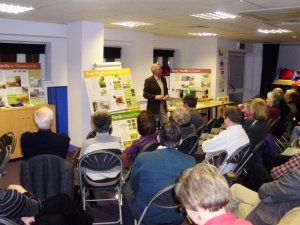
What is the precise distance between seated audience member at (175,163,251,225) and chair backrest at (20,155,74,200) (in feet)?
4.81

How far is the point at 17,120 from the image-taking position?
17.8 ft

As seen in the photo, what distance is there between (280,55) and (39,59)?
8.11 metres

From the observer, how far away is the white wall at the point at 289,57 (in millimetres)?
10820

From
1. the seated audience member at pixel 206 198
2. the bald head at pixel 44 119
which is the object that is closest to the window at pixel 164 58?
the bald head at pixel 44 119

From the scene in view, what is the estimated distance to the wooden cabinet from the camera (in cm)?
526

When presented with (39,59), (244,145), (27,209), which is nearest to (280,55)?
(39,59)

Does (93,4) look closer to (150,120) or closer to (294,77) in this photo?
(150,120)

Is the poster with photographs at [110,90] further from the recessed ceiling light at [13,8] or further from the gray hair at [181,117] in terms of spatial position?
the gray hair at [181,117]

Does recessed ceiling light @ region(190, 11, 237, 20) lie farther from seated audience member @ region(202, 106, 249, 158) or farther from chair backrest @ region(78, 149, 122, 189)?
chair backrest @ region(78, 149, 122, 189)

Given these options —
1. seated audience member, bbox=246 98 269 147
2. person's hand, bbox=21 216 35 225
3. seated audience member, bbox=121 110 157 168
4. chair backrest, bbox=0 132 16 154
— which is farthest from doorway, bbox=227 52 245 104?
person's hand, bbox=21 216 35 225

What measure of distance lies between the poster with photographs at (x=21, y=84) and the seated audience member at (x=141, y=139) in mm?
3058

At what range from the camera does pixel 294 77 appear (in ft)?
33.4

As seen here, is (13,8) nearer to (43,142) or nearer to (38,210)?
(43,142)

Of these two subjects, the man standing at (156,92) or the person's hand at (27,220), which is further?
the man standing at (156,92)
